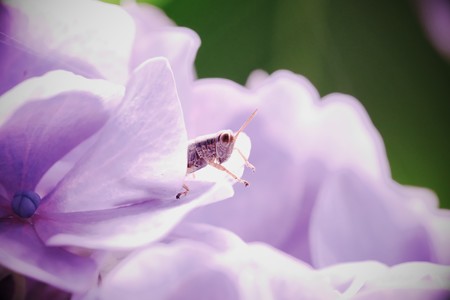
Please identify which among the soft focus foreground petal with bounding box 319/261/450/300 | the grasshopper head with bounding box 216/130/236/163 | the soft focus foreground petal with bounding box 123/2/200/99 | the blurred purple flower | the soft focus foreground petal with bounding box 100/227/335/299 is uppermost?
the blurred purple flower

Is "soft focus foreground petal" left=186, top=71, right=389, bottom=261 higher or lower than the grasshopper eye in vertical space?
lower

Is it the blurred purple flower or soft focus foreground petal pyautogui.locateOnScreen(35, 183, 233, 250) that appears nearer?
soft focus foreground petal pyautogui.locateOnScreen(35, 183, 233, 250)

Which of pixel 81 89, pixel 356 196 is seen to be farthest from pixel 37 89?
pixel 356 196

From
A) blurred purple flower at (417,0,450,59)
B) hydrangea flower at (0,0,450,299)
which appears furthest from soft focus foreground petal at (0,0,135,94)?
blurred purple flower at (417,0,450,59)

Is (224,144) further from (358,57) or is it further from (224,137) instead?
(358,57)

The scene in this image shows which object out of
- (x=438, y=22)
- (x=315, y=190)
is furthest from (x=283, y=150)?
(x=438, y=22)

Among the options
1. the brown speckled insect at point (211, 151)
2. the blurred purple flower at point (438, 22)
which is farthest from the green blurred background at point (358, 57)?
the brown speckled insect at point (211, 151)

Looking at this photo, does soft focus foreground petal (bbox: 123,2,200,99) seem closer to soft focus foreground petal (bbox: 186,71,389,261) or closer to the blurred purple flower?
soft focus foreground petal (bbox: 186,71,389,261)
